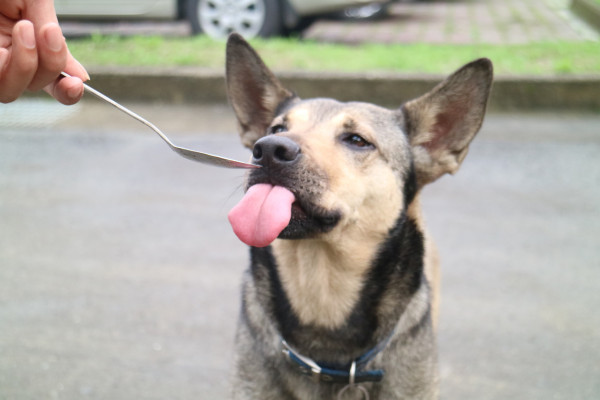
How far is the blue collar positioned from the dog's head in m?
0.49

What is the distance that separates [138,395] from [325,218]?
4.97 feet

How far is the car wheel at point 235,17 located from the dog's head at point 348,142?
567cm

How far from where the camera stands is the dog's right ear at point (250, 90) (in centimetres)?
→ 278

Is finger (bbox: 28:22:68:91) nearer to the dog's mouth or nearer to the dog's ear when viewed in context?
the dog's mouth

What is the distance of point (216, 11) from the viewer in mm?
8336

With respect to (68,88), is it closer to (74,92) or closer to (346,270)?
(74,92)

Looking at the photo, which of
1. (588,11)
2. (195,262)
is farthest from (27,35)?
(588,11)

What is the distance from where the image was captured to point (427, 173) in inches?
111

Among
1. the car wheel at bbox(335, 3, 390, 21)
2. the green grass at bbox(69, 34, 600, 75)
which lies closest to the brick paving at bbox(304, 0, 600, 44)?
the car wheel at bbox(335, 3, 390, 21)

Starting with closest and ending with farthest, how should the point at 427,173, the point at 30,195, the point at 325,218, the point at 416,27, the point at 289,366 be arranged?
the point at 325,218 < the point at 289,366 < the point at 427,173 < the point at 30,195 < the point at 416,27

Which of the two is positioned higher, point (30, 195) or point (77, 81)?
point (77, 81)

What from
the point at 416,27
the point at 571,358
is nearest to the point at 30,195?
the point at 571,358

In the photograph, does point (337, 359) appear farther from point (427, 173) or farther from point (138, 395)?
point (138, 395)

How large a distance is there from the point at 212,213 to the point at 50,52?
3296 mm
